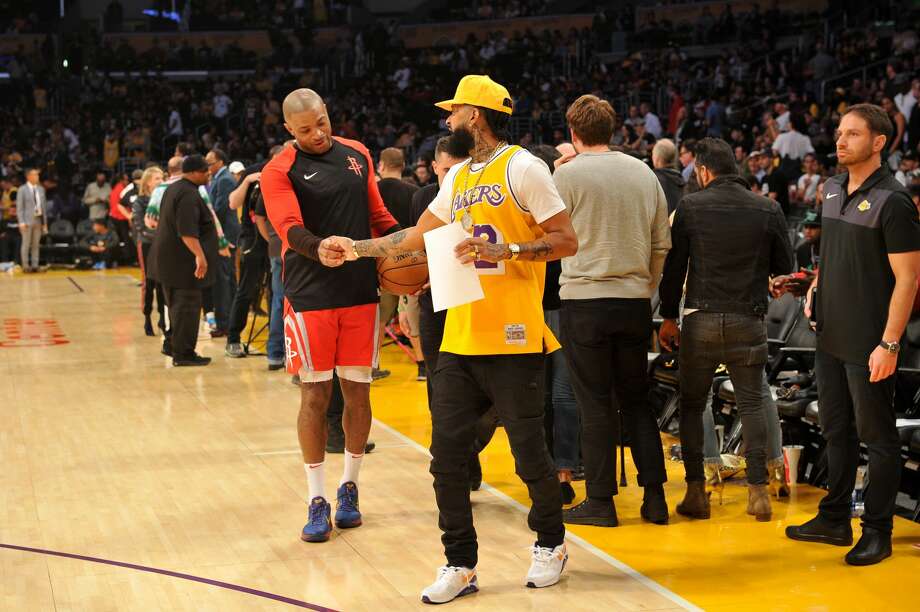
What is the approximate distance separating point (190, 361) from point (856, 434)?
6.49 meters

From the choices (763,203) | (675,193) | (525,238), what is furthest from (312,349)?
(675,193)

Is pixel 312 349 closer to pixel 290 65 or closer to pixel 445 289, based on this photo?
pixel 445 289

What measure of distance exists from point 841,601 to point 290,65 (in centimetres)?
2804

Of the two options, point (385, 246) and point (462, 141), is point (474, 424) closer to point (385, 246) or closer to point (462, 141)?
point (385, 246)

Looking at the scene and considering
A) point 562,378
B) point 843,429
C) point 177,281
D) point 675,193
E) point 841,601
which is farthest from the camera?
point 177,281

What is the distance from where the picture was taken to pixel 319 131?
493cm

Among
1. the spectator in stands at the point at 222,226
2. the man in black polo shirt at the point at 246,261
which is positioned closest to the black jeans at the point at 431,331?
the man in black polo shirt at the point at 246,261

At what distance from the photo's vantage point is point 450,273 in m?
3.88

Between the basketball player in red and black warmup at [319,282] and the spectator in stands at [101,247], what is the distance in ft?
52.3

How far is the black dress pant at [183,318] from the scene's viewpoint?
977cm

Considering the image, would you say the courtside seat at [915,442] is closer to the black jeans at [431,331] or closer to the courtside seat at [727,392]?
the courtside seat at [727,392]

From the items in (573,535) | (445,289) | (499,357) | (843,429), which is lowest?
(573,535)

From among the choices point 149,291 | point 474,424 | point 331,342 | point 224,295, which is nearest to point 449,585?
point 474,424

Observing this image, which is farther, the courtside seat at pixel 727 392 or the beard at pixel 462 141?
the courtside seat at pixel 727 392
